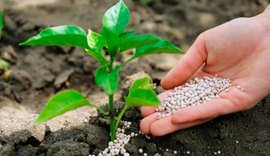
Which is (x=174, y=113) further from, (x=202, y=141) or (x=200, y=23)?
(x=200, y=23)

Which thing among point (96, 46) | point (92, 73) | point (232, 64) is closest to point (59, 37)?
point (96, 46)

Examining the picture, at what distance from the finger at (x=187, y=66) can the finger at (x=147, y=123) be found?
0.23 m

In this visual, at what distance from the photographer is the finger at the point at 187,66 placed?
211 centimetres

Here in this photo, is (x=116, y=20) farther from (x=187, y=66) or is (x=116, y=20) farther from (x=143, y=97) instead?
(x=187, y=66)

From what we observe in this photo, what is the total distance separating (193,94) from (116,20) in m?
0.51

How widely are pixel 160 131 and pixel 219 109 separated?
0.88ft

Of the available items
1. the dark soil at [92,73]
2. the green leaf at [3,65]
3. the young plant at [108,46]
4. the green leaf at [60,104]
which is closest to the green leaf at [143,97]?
the young plant at [108,46]

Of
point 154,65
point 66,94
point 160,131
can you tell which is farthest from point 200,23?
point 66,94

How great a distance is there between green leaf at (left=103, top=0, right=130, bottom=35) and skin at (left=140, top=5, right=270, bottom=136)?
42 cm

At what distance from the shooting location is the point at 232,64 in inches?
86.0

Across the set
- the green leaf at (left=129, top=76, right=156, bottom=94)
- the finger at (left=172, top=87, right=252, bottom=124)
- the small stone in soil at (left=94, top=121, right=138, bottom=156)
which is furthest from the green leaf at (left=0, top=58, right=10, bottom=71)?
the finger at (left=172, top=87, right=252, bottom=124)

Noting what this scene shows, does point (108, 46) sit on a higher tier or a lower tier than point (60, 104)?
higher

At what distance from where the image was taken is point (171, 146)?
198cm

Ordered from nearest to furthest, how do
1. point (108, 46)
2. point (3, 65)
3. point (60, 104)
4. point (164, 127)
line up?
point (60, 104) → point (108, 46) → point (164, 127) → point (3, 65)
